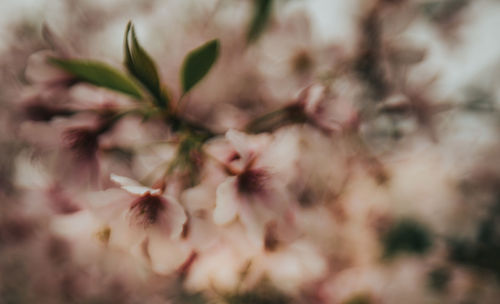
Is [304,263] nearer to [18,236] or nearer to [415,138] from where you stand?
[415,138]

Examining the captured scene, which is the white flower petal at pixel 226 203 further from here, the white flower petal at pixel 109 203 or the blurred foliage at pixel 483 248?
the blurred foliage at pixel 483 248

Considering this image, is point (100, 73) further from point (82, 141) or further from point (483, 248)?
point (483, 248)

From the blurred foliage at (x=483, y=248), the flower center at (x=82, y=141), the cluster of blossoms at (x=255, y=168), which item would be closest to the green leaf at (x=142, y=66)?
the cluster of blossoms at (x=255, y=168)

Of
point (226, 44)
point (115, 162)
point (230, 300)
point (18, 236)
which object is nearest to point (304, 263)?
point (230, 300)

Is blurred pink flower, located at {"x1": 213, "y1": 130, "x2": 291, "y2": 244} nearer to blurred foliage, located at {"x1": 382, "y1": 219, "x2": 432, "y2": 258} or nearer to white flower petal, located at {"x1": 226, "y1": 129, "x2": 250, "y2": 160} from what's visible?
white flower petal, located at {"x1": 226, "y1": 129, "x2": 250, "y2": 160}

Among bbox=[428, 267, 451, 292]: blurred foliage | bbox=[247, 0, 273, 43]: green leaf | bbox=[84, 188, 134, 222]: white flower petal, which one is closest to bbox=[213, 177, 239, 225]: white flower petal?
bbox=[84, 188, 134, 222]: white flower petal

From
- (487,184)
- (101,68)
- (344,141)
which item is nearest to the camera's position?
(101,68)

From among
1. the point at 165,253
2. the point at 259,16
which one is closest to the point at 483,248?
the point at 259,16
